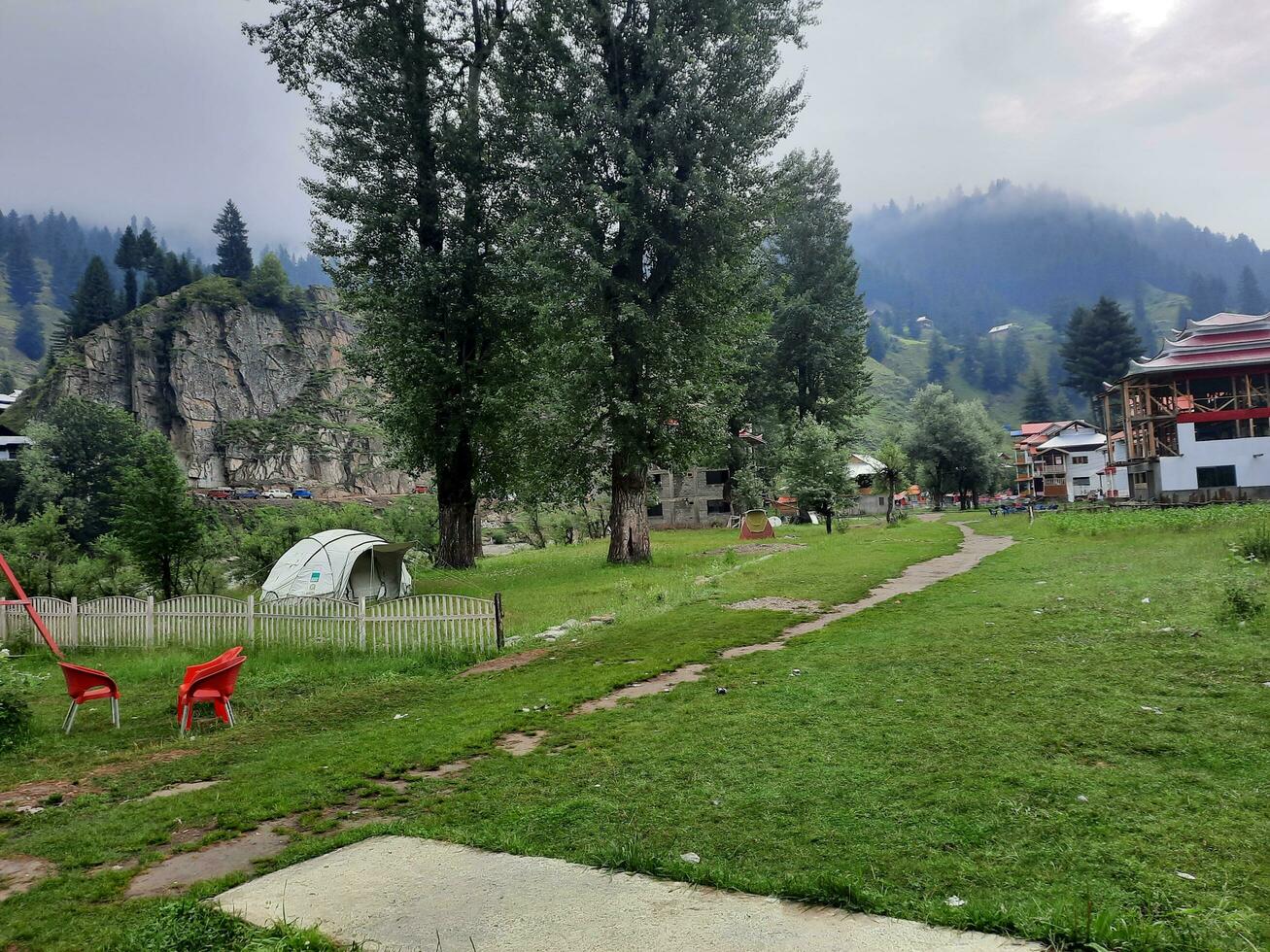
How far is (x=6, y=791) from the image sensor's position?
704cm

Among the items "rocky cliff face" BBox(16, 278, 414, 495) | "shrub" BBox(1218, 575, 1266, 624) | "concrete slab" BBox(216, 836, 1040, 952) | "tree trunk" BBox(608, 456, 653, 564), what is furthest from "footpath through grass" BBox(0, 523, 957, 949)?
"rocky cliff face" BBox(16, 278, 414, 495)

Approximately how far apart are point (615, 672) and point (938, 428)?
60.5 meters

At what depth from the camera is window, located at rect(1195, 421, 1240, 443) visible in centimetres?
4188

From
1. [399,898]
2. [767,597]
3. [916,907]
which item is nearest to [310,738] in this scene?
[399,898]

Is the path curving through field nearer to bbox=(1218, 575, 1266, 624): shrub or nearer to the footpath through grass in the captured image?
the footpath through grass

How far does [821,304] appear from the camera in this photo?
49688 millimetres

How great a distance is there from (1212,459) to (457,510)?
4223cm

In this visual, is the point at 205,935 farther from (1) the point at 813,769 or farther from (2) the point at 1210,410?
(2) the point at 1210,410

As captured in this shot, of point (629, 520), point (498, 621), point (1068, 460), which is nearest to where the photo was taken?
point (498, 621)

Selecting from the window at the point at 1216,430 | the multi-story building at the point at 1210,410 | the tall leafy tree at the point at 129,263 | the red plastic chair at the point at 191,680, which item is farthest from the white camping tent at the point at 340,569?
the tall leafy tree at the point at 129,263

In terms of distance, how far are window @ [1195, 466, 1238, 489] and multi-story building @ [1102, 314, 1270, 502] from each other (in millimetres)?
43

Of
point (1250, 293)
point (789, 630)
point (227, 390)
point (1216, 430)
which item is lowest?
point (789, 630)

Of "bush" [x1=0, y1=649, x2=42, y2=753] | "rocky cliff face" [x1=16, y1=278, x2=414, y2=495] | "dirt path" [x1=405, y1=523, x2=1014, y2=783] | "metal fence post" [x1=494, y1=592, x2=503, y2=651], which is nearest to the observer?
"dirt path" [x1=405, y1=523, x2=1014, y2=783]

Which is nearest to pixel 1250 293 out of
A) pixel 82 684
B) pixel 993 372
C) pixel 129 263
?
Answer: pixel 993 372
